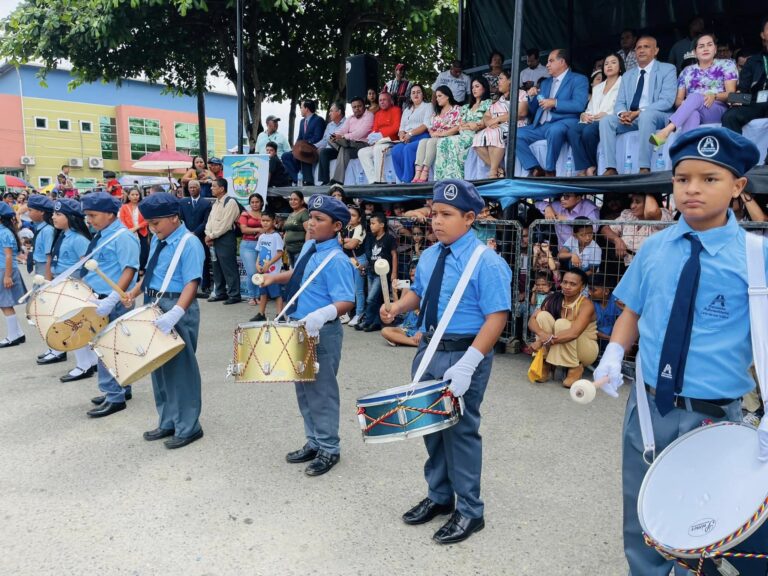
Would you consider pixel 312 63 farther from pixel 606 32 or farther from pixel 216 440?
pixel 216 440

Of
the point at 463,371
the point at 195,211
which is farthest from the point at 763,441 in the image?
the point at 195,211

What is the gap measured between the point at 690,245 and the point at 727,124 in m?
4.50

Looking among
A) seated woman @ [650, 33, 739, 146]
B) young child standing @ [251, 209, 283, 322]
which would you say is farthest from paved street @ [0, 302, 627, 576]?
young child standing @ [251, 209, 283, 322]

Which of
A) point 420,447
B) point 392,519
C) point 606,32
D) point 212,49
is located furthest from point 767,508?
point 212,49

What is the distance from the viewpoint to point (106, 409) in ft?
17.5

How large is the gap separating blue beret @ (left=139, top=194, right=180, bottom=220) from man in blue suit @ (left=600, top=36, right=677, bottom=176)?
459 cm

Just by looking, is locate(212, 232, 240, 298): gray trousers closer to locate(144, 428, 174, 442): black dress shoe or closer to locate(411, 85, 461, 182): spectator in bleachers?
locate(411, 85, 461, 182): spectator in bleachers

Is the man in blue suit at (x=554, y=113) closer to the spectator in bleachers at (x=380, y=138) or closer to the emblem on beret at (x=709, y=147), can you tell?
the spectator in bleachers at (x=380, y=138)

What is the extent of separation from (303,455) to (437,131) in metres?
5.95

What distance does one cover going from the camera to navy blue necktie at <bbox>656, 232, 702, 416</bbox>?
2.16 m

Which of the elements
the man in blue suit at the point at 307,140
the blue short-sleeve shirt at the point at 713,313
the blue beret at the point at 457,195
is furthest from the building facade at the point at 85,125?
the blue short-sleeve shirt at the point at 713,313

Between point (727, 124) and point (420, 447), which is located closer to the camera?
point (420, 447)

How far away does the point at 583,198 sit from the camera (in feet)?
22.7

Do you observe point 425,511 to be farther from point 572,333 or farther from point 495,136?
point 495,136
